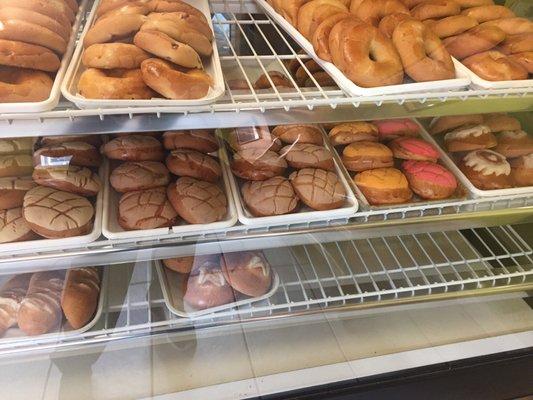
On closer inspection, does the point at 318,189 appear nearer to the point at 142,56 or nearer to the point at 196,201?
the point at 196,201

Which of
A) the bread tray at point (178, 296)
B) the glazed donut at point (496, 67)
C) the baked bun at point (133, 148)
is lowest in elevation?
the bread tray at point (178, 296)

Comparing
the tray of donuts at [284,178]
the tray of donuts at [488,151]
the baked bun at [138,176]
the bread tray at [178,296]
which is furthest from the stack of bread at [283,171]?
the tray of donuts at [488,151]

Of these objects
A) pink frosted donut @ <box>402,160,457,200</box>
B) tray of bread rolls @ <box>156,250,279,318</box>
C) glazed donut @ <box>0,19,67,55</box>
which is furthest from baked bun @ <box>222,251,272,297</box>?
glazed donut @ <box>0,19,67,55</box>

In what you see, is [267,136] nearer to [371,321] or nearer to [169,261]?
[169,261]

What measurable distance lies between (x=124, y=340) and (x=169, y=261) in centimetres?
25

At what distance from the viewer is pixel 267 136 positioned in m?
1.27

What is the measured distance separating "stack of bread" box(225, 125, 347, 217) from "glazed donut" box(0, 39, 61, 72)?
18.1 inches

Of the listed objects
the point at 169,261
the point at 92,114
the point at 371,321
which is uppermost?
the point at 92,114

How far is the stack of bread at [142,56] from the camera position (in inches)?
36.6

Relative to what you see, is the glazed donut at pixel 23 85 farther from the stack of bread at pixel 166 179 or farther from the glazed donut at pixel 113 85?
the stack of bread at pixel 166 179

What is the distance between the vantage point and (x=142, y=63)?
3.14ft

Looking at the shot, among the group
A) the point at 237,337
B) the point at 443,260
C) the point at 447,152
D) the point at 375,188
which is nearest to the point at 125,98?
the point at 375,188

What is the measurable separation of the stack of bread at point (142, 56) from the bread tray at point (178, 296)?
24.4 inches

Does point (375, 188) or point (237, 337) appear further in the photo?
point (237, 337)
